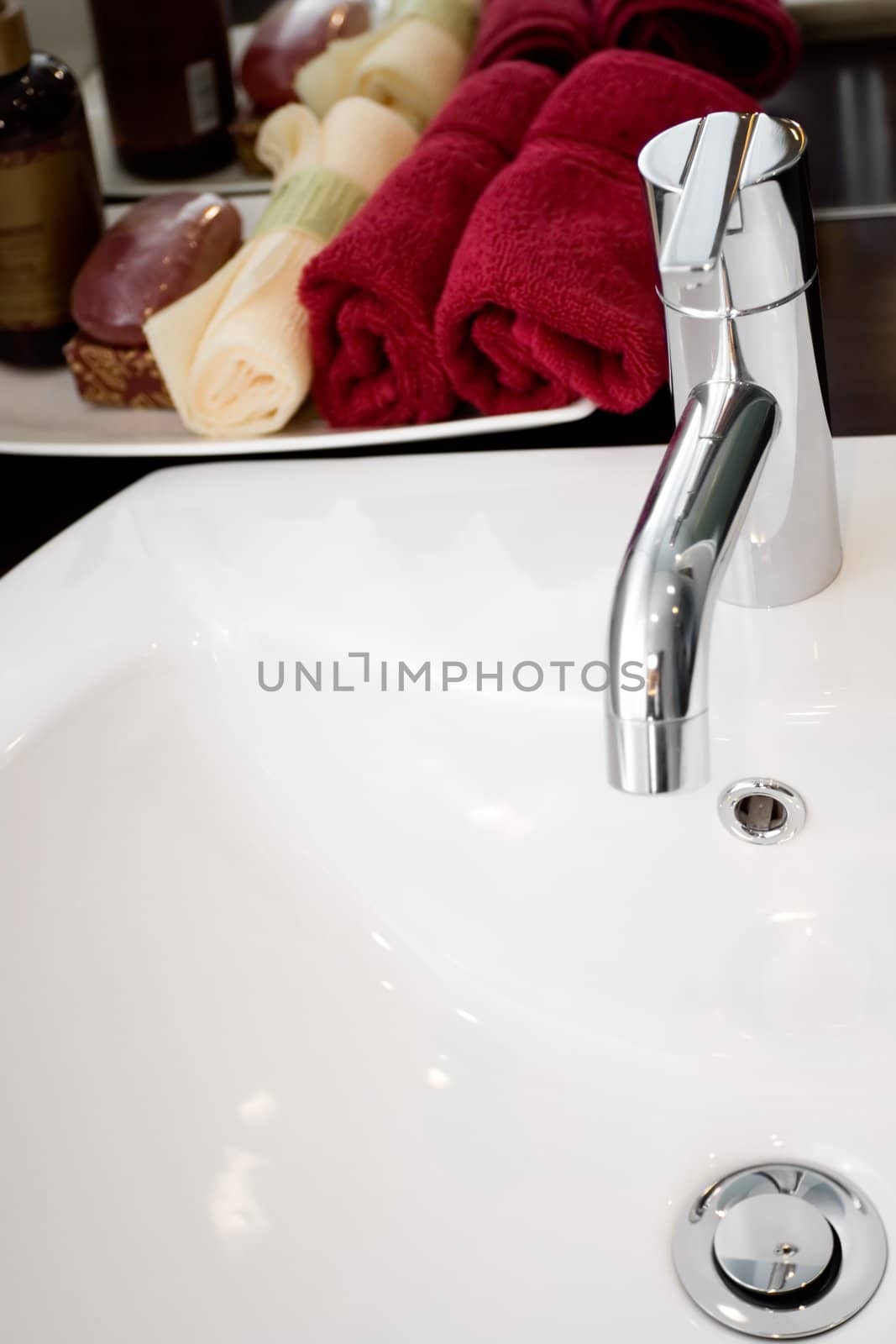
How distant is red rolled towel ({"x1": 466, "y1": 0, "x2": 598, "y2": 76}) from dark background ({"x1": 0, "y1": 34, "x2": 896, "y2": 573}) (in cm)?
14

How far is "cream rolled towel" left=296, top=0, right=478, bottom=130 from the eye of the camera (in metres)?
0.81

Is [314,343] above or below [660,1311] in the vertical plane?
above

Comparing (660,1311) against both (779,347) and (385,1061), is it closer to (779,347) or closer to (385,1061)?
(385,1061)

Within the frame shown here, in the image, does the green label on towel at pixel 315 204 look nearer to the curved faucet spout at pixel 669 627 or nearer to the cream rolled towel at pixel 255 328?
the cream rolled towel at pixel 255 328

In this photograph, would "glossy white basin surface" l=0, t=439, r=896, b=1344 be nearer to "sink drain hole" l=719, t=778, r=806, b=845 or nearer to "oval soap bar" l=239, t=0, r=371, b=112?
"sink drain hole" l=719, t=778, r=806, b=845

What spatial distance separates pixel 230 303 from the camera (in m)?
0.65

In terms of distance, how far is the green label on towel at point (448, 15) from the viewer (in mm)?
842

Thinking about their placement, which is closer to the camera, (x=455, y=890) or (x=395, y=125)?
(x=455, y=890)

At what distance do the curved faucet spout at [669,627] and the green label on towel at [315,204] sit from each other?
37cm

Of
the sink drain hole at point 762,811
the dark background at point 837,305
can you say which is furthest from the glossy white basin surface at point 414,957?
the dark background at point 837,305

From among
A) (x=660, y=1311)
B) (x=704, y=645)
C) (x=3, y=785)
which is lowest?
(x=660, y=1311)

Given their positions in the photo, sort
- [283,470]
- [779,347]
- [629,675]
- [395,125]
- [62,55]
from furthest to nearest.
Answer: [62,55] < [395,125] < [283,470] < [779,347] < [629,675]

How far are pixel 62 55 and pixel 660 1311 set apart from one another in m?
0.84

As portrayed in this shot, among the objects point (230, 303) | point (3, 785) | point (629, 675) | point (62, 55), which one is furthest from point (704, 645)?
point (62, 55)
